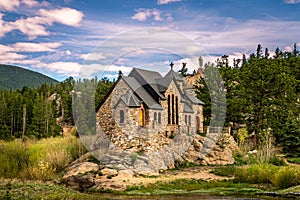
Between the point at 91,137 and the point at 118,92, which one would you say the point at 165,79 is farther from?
the point at 91,137

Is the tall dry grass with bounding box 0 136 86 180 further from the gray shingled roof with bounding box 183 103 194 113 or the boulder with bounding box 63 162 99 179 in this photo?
the gray shingled roof with bounding box 183 103 194 113

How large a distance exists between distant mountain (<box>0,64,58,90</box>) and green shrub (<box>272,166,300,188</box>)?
502 feet

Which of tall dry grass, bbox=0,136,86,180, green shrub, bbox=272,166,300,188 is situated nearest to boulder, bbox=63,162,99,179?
tall dry grass, bbox=0,136,86,180

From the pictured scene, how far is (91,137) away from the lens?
28656 millimetres

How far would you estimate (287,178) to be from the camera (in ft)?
58.8

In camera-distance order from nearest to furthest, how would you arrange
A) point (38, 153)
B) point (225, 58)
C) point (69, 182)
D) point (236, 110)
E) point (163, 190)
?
point (163, 190)
point (69, 182)
point (38, 153)
point (236, 110)
point (225, 58)

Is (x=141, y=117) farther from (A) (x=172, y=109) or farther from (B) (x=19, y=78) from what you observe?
(B) (x=19, y=78)

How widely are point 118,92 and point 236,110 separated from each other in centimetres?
1135

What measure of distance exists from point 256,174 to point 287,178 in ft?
7.74

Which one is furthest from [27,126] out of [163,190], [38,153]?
[163,190]

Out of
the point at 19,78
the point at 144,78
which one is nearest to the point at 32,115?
the point at 144,78

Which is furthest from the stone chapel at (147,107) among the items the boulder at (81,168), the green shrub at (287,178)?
the green shrub at (287,178)

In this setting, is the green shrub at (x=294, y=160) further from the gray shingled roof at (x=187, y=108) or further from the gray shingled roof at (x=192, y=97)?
the gray shingled roof at (x=192, y=97)

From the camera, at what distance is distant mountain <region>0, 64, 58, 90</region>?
Answer: 16512 centimetres
